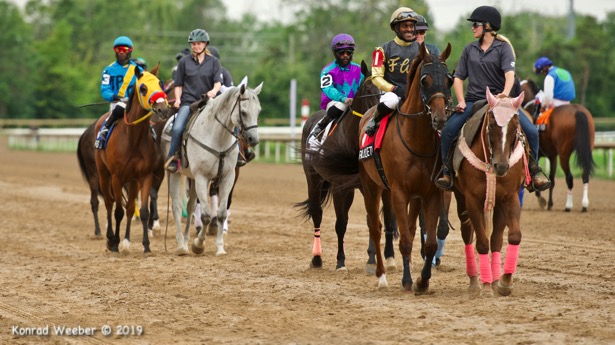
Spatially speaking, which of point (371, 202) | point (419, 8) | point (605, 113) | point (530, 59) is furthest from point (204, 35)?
point (419, 8)

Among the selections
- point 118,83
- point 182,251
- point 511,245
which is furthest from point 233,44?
point 511,245

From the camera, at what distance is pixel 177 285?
33.8 ft

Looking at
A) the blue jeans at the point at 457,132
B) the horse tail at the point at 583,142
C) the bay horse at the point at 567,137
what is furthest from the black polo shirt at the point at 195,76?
the horse tail at the point at 583,142

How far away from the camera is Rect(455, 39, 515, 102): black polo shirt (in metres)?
9.38

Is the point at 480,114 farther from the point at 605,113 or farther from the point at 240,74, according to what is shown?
the point at 240,74

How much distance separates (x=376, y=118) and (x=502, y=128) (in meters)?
1.58

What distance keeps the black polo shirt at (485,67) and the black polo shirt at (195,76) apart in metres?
4.53

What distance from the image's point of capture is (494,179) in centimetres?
881

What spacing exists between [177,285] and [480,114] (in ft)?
11.7

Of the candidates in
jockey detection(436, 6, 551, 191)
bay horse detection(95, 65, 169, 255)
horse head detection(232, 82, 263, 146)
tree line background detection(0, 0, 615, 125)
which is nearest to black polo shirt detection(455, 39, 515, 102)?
jockey detection(436, 6, 551, 191)

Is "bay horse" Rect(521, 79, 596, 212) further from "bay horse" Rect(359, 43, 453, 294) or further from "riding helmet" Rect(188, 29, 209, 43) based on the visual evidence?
"bay horse" Rect(359, 43, 453, 294)

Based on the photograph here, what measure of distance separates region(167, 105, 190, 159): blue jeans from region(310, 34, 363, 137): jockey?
7.51ft

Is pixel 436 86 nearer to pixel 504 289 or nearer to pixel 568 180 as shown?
pixel 504 289

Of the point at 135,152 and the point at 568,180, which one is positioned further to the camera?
the point at 568,180
